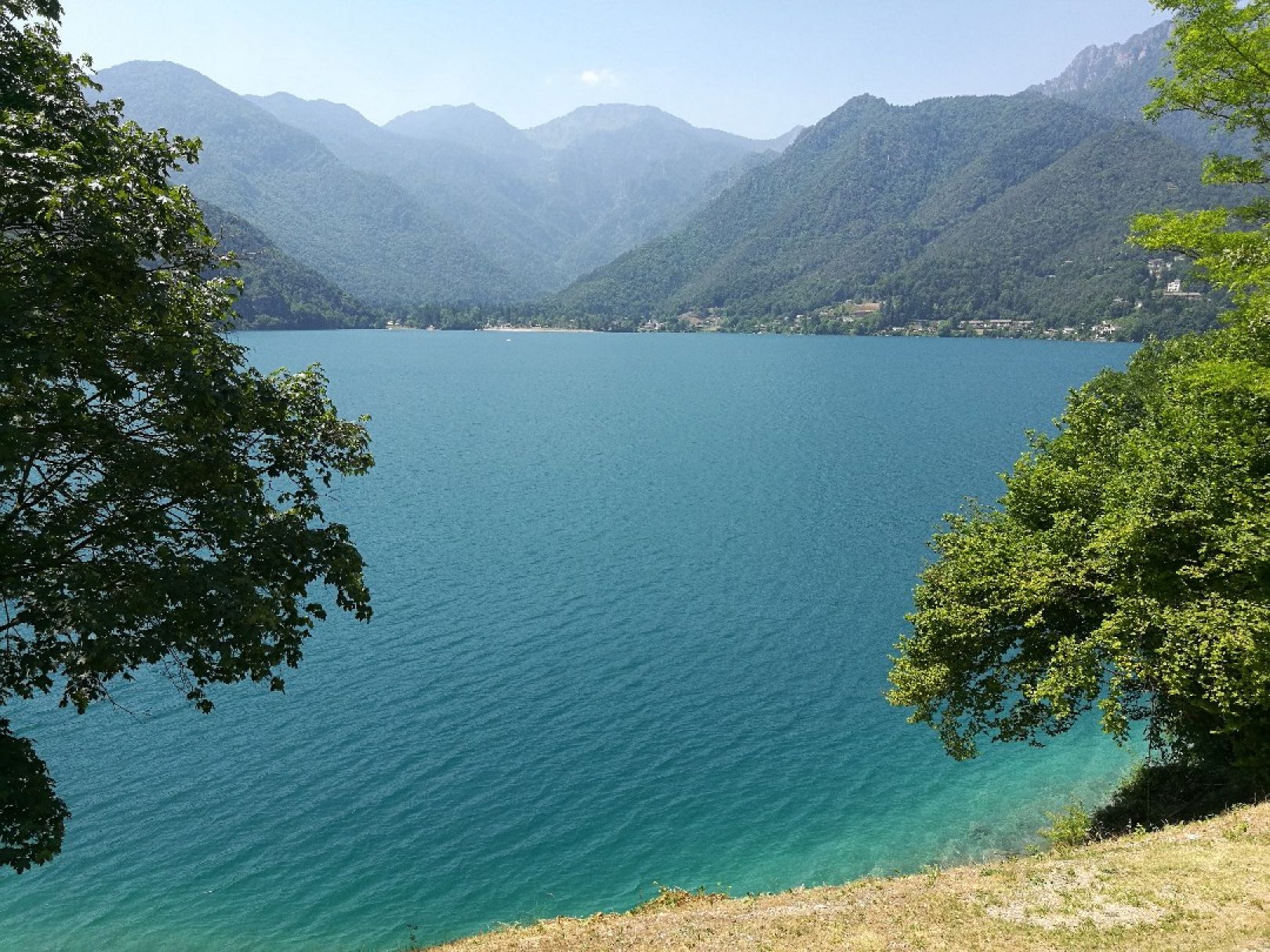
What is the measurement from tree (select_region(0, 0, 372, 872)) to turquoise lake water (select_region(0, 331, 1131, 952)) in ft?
47.5

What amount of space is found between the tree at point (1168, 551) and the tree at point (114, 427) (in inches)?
747

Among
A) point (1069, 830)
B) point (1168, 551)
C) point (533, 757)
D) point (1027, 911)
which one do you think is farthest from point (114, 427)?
point (1069, 830)

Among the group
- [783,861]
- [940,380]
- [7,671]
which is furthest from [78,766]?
[940,380]

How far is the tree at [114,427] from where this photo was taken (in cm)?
1075

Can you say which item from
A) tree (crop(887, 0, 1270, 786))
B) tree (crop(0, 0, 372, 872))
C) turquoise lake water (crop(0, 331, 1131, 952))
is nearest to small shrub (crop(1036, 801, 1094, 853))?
turquoise lake water (crop(0, 331, 1131, 952))

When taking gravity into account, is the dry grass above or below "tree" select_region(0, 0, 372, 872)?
below

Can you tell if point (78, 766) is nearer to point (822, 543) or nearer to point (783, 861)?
point (783, 861)

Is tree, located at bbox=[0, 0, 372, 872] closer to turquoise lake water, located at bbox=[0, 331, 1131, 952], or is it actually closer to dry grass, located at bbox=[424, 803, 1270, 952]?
dry grass, located at bbox=[424, 803, 1270, 952]

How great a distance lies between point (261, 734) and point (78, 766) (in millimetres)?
6431

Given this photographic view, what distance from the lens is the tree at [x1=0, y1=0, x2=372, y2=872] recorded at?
10750 mm

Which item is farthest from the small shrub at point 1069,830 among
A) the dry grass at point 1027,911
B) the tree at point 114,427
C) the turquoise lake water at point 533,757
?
the tree at point 114,427

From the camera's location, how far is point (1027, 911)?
48.2 feet

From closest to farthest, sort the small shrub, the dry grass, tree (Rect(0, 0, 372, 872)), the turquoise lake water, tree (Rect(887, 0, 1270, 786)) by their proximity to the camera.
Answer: tree (Rect(0, 0, 372, 872)), the dry grass, tree (Rect(887, 0, 1270, 786)), the small shrub, the turquoise lake water

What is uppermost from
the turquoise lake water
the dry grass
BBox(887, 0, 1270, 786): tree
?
BBox(887, 0, 1270, 786): tree
